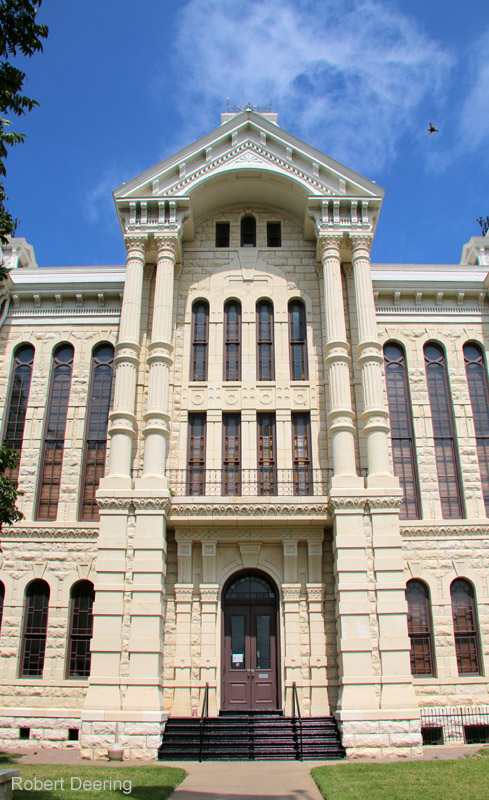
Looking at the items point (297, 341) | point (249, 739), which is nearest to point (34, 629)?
point (249, 739)

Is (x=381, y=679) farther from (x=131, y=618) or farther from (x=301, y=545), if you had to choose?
(x=131, y=618)

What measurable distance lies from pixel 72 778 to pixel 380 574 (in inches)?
339

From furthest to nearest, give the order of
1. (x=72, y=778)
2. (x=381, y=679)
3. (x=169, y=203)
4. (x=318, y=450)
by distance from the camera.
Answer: (x=169, y=203) → (x=318, y=450) → (x=381, y=679) → (x=72, y=778)

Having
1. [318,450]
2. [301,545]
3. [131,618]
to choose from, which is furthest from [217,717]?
[318,450]

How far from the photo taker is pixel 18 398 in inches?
877

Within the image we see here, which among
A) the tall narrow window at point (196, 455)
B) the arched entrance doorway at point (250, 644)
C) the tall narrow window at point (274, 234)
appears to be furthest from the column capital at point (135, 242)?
the arched entrance doorway at point (250, 644)

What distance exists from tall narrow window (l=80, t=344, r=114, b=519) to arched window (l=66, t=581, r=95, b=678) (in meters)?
2.21

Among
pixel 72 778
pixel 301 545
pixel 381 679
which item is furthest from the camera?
pixel 301 545

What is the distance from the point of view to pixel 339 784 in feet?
39.8

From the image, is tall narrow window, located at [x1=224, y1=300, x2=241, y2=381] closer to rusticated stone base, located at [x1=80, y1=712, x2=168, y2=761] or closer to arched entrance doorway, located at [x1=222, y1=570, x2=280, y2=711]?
arched entrance doorway, located at [x1=222, y1=570, x2=280, y2=711]

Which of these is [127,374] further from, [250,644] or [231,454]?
[250,644]

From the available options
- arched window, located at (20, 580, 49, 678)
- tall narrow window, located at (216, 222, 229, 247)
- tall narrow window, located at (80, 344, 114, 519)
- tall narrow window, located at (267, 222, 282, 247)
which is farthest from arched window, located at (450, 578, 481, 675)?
tall narrow window, located at (216, 222, 229, 247)

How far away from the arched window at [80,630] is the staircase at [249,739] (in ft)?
11.2

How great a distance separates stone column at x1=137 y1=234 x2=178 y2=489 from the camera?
1873 centimetres
